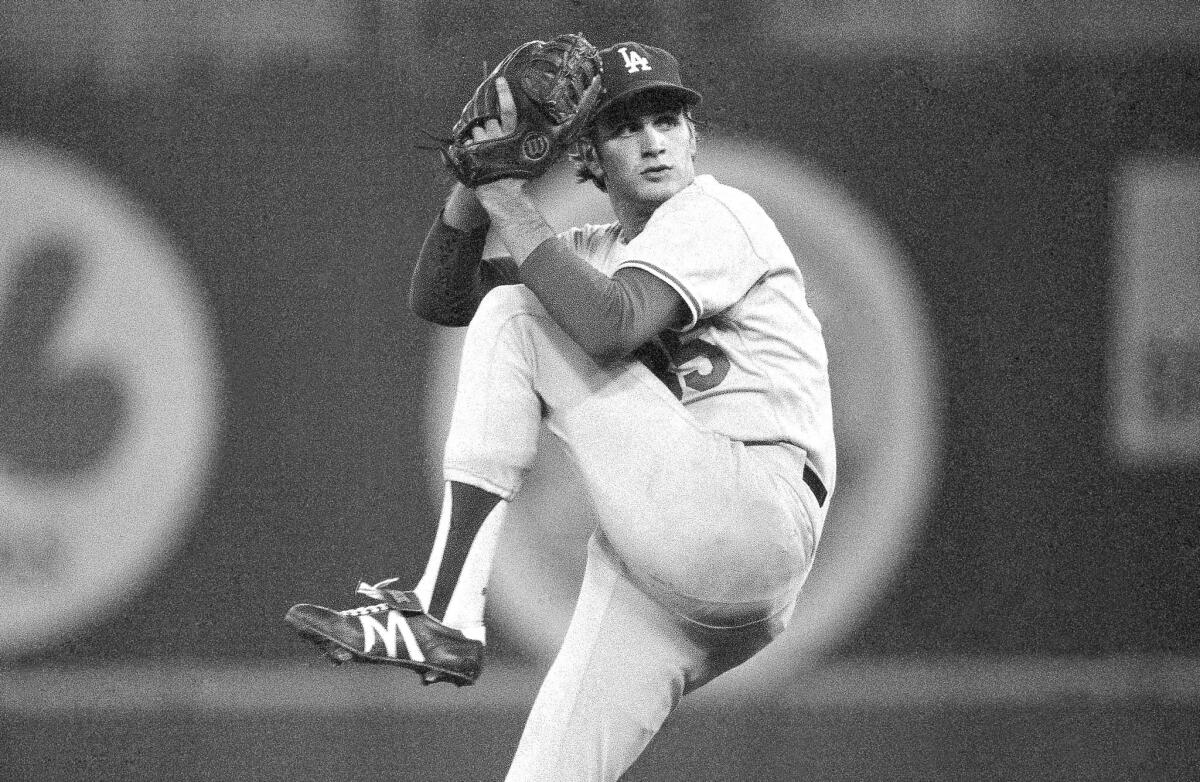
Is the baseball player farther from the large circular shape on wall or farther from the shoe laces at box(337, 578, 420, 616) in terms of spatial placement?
the large circular shape on wall

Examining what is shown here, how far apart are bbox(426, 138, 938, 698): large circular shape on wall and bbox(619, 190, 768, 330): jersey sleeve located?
1261 millimetres

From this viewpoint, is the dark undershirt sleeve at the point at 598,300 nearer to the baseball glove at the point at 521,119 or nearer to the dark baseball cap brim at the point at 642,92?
the baseball glove at the point at 521,119

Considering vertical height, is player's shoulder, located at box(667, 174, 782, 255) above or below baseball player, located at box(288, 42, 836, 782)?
above

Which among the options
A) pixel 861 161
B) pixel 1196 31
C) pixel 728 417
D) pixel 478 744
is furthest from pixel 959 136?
pixel 478 744

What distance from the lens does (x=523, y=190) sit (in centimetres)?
197

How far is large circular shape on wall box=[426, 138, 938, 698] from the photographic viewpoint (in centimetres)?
322

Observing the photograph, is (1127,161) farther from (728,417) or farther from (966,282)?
(728,417)

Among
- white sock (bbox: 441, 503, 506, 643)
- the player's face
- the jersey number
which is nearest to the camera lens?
white sock (bbox: 441, 503, 506, 643)

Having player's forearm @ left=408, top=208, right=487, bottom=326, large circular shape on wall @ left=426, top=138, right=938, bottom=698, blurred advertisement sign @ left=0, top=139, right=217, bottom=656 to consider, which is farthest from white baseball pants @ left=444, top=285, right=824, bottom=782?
blurred advertisement sign @ left=0, top=139, right=217, bottom=656

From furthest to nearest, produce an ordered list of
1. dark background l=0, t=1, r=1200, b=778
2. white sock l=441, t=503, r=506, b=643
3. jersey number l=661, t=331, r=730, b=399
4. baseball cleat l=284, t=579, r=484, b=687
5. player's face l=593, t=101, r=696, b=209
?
dark background l=0, t=1, r=1200, b=778
player's face l=593, t=101, r=696, b=209
jersey number l=661, t=331, r=730, b=399
white sock l=441, t=503, r=506, b=643
baseball cleat l=284, t=579, r=484, b=687

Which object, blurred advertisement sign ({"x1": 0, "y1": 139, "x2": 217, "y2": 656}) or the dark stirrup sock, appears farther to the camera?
blurred advertisement sign ({"x1": 0, "y1": 139, "x2": 217, "y2": 656})

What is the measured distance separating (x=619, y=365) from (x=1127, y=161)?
1784 mm

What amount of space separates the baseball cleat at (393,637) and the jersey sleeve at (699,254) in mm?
527

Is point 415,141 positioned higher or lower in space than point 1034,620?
higher
